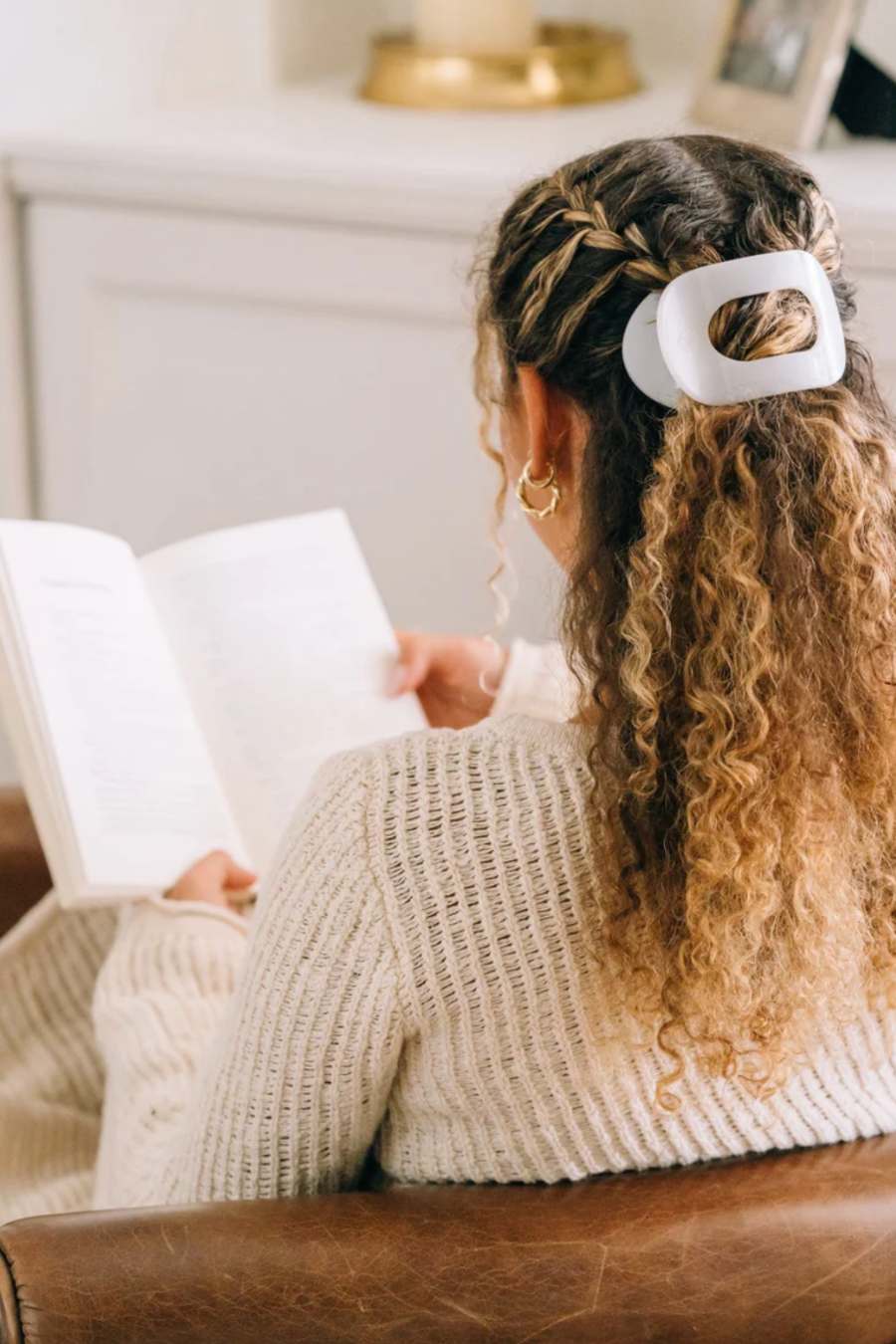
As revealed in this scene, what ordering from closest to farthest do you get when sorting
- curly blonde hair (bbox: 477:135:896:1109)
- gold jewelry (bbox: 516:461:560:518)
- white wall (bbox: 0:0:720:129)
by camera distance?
curly blonde hair (bbox: 477:135:896:1109) → gold jewelry (bbox: 516:461:560:518) → white wall (bbox: 0:0:720:129)

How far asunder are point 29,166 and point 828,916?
135 centimetres

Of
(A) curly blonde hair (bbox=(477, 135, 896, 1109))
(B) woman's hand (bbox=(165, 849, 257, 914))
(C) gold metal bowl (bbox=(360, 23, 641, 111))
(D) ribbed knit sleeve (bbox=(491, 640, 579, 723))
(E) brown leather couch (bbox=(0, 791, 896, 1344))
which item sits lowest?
(B) woman's hand (bbox=(165, 849, 257, 914))

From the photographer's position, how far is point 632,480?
29.5 inches

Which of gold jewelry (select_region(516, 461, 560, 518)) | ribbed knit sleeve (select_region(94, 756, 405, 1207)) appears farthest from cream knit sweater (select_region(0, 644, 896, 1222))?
gold jewelry (select_region(516, 461, 560, 518))

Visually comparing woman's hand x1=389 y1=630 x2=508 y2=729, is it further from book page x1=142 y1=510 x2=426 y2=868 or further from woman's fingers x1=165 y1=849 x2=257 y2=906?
woman's fingers x1=165 y1=849 x2=257 y2=906

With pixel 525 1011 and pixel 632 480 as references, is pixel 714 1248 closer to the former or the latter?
pixel 525 1011

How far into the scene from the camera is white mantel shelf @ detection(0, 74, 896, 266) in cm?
164

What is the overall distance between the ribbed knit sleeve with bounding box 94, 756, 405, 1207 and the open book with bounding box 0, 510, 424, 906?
0.69 ft

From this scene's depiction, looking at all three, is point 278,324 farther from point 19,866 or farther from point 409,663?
point 19,866

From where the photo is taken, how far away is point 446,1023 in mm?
787

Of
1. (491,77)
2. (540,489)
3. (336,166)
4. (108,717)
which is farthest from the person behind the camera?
(491,77)

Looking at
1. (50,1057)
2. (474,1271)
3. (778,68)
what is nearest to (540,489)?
(474,1271)

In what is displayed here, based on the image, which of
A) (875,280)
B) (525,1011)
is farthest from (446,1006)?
(875,280)

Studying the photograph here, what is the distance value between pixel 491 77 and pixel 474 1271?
1594 mm
